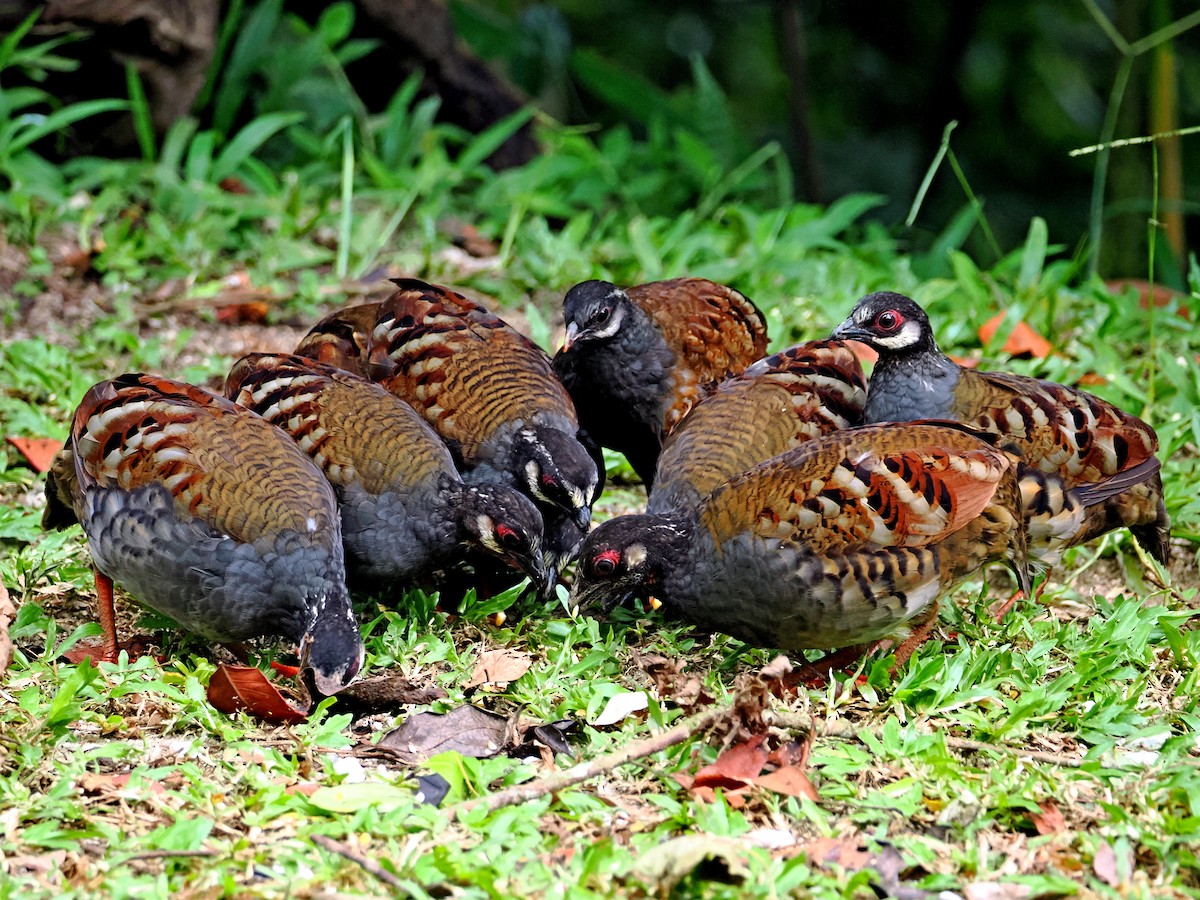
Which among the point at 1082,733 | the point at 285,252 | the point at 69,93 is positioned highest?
the point at 69,93

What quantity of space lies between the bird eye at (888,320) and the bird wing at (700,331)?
85cm

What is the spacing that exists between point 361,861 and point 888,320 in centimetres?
305

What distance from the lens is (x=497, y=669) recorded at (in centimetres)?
450

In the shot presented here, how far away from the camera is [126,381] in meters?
4.82

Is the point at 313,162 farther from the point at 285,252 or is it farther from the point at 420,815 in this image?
the point at 420,815

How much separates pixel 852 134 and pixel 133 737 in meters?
8.54

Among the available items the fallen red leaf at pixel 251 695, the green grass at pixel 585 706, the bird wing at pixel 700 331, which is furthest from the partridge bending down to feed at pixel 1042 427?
the fallen red leaf at pixel 251 695

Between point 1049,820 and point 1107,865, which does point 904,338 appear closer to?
point 1049,820

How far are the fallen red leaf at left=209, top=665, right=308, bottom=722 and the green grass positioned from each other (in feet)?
0.19

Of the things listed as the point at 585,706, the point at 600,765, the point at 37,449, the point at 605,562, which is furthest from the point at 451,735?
the point at 37,449

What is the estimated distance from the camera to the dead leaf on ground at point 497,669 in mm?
4422

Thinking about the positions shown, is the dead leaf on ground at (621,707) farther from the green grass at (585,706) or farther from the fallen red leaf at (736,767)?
the fallen red leaf at (736,767)

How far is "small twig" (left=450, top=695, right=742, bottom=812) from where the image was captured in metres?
3.61

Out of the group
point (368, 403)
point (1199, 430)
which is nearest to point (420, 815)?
point (368, 403)
